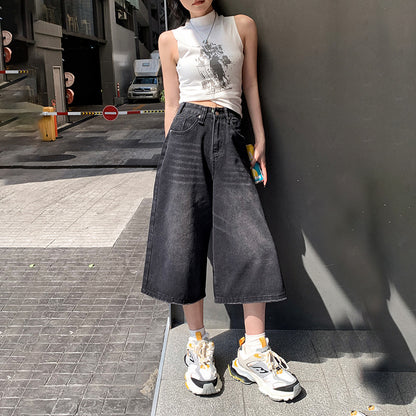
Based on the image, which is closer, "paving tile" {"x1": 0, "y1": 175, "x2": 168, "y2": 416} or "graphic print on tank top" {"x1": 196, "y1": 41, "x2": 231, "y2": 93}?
"graphic print on tank top" {"x1": 196, "y1": 41, "x2": 231, "y2": 93}

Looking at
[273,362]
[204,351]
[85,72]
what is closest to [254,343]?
[273,362]

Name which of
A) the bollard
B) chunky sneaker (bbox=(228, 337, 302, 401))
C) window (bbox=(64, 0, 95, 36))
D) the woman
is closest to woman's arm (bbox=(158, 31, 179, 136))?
the woman

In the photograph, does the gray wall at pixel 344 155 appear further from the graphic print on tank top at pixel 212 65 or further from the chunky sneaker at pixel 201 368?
the chunky sneaker at pixel 201 368

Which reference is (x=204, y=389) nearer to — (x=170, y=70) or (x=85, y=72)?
(x=170, y=70)

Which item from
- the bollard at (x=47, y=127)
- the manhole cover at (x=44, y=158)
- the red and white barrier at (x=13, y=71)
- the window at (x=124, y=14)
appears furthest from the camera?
the window at (x=124, y=14)

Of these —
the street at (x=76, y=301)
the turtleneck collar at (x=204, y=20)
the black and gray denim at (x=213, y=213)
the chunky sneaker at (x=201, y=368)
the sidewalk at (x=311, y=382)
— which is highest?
the turtleneck collar at (x=204, y=20)

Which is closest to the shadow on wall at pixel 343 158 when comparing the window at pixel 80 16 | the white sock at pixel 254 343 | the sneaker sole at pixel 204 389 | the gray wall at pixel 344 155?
the gray wall at pixel 344 155

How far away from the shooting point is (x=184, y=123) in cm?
258

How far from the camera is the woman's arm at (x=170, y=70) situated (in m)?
2.61

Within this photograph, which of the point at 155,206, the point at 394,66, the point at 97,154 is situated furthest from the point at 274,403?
the point at 97,154

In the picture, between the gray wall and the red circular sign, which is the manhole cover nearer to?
the red circular sign

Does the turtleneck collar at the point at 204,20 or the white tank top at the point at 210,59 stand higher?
the turtleneck collar at the point at 204,20

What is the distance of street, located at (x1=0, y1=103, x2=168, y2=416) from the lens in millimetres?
2928

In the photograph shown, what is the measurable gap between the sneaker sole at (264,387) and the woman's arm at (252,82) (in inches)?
38.2
